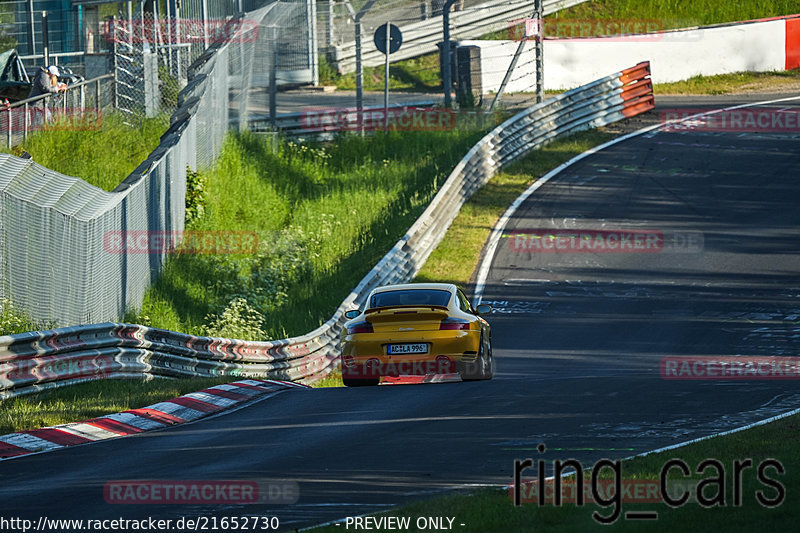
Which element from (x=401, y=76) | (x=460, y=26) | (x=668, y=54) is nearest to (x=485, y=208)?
(x=401, y=76)

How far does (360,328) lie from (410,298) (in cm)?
87

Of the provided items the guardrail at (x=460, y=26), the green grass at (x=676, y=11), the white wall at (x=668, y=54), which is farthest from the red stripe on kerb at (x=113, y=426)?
the green grass at (x=676, y=11)

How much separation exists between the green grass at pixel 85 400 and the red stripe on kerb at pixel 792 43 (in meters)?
31.6

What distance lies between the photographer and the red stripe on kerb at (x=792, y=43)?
41.3 m

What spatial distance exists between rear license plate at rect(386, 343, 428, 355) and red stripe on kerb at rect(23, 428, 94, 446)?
14.6ft

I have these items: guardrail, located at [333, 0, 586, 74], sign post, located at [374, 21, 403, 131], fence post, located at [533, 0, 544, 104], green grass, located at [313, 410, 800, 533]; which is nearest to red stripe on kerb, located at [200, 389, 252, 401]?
green grass, located at [313, 410, 800, 533]

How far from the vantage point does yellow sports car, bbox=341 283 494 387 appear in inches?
591

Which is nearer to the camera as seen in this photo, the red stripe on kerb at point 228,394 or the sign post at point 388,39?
the red stripe on kerb at point 228,394

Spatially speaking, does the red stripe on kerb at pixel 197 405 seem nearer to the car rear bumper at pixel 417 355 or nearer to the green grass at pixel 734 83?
the car rear bumper at pixel 417 355

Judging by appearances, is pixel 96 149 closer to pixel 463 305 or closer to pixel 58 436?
pixel 463 305

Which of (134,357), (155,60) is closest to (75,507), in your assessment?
(134,357)

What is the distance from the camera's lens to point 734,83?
4016 cm

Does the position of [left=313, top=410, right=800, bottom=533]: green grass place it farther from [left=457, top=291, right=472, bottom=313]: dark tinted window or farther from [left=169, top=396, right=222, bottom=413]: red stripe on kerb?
[left=457, top=291, right=472, bottom=313]: dark tinted window

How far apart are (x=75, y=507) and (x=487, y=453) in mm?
3465
